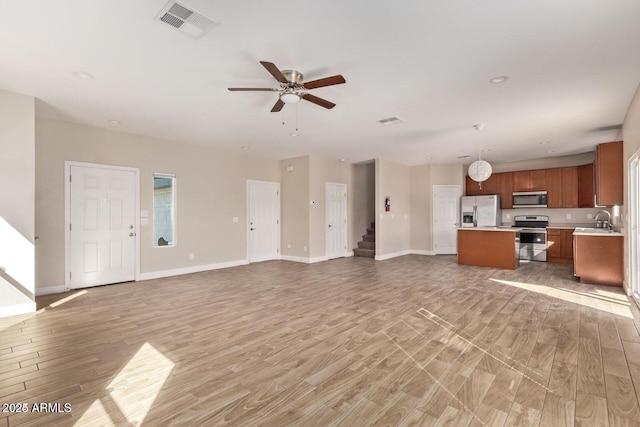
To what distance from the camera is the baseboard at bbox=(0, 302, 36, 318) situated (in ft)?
12.5

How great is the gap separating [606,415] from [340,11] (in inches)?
125

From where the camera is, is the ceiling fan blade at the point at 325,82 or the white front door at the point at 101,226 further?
the white front door at the point at 101,226

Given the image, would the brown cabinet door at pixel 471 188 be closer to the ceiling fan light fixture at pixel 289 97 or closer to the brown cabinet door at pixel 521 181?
the brown cabinet door at pixel 521 181

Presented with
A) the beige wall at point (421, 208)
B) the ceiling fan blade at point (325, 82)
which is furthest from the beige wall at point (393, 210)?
the ceiling fan blade at point (325, 82)

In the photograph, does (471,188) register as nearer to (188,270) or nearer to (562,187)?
(562,187)

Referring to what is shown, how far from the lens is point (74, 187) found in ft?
17.1

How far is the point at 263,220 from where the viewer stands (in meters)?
8.01

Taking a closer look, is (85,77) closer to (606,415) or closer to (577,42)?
(577,42)

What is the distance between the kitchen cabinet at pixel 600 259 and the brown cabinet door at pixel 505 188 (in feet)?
10.9

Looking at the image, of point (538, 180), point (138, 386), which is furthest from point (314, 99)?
point (538, 180)

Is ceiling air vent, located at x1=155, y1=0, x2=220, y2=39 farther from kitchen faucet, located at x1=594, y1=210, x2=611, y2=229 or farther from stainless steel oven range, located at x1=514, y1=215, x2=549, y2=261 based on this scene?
kitchen faucet, located at x1=594, y1=210, x2=611, y2=229

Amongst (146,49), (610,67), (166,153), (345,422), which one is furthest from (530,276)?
(166,153)

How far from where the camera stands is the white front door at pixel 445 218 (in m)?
9.30

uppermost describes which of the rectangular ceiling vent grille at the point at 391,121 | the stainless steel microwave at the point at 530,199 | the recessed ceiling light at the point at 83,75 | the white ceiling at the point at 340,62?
the recessed ceiling light at the point at 83,75
